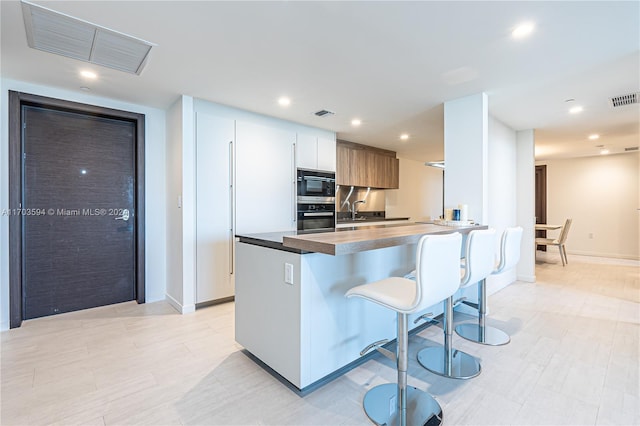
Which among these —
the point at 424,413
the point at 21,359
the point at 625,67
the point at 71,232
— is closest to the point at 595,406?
the point at 424,413

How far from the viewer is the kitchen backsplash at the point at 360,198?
19.4 feet

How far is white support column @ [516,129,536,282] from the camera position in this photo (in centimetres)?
462

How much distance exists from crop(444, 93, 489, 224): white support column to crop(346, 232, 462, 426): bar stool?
172cm

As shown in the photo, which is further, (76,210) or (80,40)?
(76,210)

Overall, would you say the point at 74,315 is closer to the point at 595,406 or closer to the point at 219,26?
the point at 219,26

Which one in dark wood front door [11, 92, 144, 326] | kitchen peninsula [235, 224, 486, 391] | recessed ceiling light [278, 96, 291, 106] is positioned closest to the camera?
kitchen peninsula [235, 224, 486, 391]

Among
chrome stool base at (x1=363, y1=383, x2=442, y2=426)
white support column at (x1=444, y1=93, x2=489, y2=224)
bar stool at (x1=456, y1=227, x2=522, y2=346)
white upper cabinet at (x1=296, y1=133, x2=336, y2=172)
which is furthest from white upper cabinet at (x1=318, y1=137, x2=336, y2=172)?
chrome stool base at (x1=363, y1=383, x2=442, y2=426)

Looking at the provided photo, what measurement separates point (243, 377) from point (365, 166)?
4.57m

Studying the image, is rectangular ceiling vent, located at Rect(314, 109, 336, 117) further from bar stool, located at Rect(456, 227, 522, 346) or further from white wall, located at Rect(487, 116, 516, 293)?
bar stool, located at Rect(456, 227, 522, 346)

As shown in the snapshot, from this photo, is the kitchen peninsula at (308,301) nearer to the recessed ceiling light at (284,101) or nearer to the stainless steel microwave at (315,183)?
the recessed ceiling light at (284,101)

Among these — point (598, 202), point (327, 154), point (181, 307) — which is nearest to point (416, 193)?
point (327, 154)

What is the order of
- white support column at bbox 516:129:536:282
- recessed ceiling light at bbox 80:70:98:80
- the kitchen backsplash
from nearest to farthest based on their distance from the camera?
recessed ceiling light at bbox 80:70:98:80
white support column at bbox 516:129:536:282
the kitchen backsplash

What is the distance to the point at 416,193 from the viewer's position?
7840 mm

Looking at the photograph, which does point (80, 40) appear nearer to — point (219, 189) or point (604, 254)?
point (219, 189)
